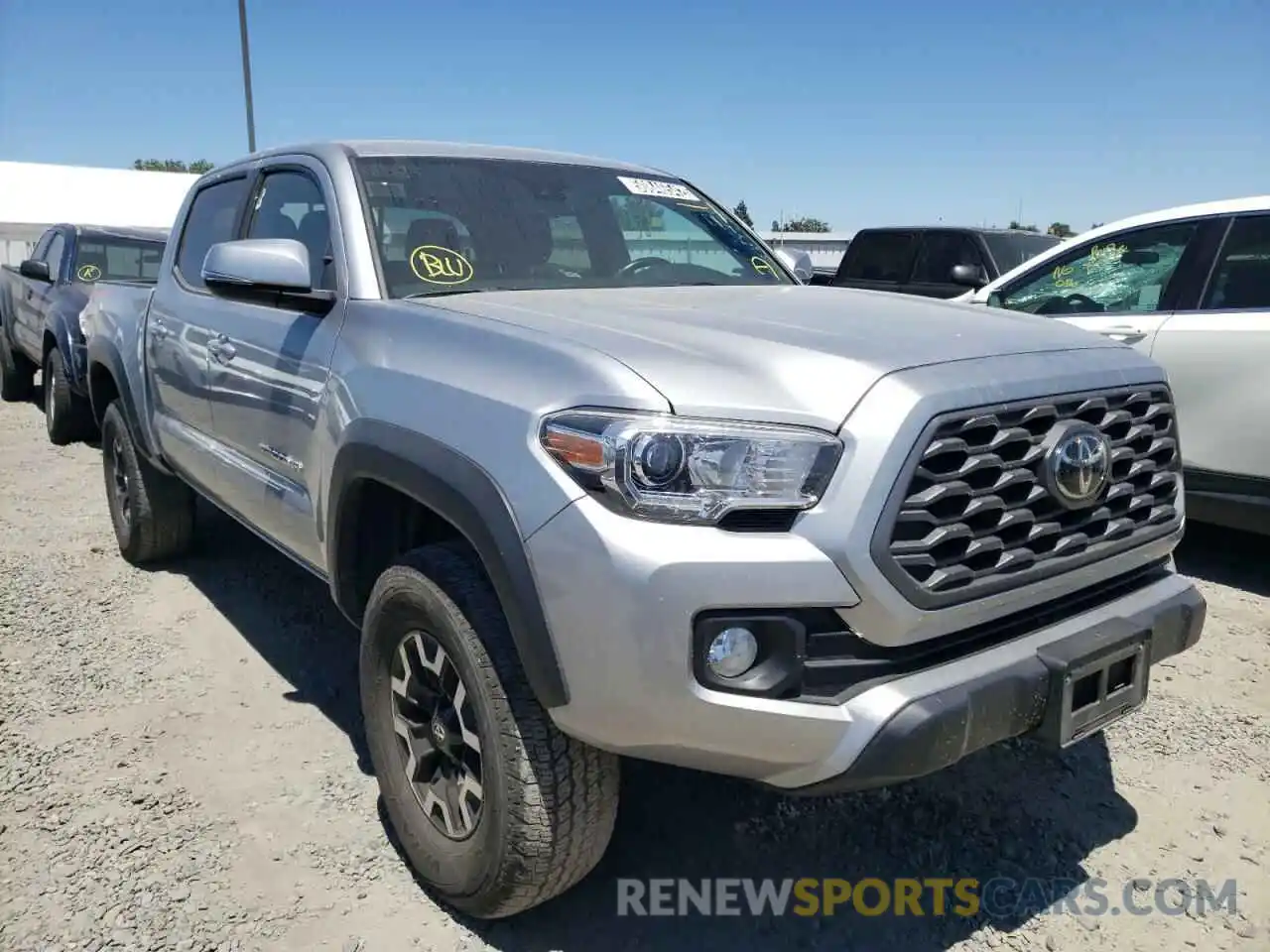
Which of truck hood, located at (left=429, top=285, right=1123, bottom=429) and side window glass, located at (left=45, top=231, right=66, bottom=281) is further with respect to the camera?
side window glass, located at (left=45, top=231, right=66, bottom=281)

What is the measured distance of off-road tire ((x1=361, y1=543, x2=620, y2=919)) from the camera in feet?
7.03

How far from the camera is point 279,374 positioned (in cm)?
313

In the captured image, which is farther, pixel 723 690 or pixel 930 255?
pixel 930 255

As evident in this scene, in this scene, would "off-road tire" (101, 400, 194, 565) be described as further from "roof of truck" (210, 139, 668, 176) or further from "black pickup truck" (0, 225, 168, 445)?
"black pickup truck" (0, 225, 168, 445)

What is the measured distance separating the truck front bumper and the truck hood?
0.29 meters

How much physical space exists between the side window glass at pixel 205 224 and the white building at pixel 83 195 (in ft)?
115

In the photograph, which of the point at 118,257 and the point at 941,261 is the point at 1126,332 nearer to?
the point at 941,261

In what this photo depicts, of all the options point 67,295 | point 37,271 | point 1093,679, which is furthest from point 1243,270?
point 37,271

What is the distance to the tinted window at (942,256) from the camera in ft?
32.4

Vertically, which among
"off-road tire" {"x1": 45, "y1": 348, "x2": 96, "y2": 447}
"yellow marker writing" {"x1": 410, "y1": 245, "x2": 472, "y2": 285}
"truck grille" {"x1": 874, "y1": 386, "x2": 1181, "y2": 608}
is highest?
"yellow marker writing" {"x1": 410, "y1": 245, "x2": 472, "y2": 285}

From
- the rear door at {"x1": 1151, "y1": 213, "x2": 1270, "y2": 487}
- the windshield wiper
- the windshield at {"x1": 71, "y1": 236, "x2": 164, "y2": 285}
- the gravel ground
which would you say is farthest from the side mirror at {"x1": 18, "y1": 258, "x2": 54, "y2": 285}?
the rear door at {"x1": 1151, "y1": 213, "x2": 1270, "y2": 487}

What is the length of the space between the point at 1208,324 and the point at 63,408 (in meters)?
7.83

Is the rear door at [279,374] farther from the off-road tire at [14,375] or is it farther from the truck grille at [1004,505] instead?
the off-road tire at [14,375]

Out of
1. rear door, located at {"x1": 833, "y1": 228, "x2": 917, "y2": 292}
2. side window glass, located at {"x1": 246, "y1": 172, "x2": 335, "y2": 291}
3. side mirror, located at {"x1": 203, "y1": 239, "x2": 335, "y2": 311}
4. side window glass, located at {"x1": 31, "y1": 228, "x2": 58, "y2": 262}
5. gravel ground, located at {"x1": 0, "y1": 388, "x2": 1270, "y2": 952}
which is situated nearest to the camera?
gravel ground, located at {"x1": 0, "y1": 388, "x2": 1270, "y2": 952}
